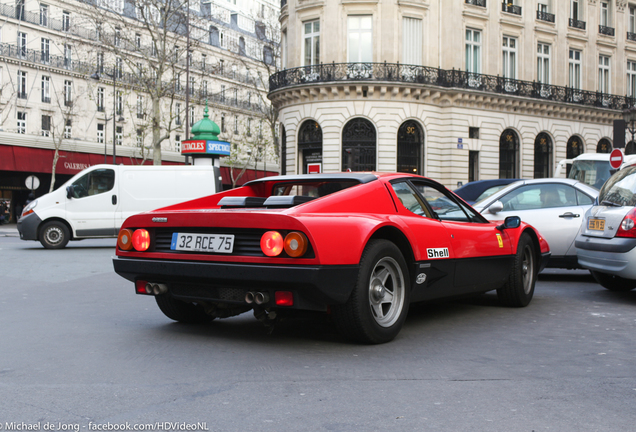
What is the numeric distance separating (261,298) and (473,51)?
32714 mm

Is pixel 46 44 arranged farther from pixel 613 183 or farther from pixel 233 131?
pixel 613 183

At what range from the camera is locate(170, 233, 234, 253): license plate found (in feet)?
15.3

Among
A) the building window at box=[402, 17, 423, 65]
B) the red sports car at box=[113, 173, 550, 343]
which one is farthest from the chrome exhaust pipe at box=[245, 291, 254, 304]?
the building window at box=[402, 17, 423, 65]

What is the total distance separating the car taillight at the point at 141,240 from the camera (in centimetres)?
510

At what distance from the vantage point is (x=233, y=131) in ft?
193

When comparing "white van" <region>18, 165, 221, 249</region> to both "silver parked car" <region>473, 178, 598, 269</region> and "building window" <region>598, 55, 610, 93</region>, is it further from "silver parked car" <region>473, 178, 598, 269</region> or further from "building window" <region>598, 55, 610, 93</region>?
"building window" <region>598, 55, 610, 93</region>

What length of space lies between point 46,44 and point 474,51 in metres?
29.0

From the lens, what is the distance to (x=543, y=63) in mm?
37719

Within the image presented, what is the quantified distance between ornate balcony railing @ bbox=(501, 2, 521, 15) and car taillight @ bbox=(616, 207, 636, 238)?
3156cm

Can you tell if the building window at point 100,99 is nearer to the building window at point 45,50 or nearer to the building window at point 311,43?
the building window at point 45,50

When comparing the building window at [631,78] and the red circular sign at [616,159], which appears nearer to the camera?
the red circular sign at [616,159]

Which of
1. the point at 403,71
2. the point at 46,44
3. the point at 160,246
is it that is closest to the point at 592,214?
the point at 160,246

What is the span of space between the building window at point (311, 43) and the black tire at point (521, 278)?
Answer: 27.0m

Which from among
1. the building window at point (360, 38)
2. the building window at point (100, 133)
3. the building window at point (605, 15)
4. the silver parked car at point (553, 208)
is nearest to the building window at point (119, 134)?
the building window at point (100, 133)
